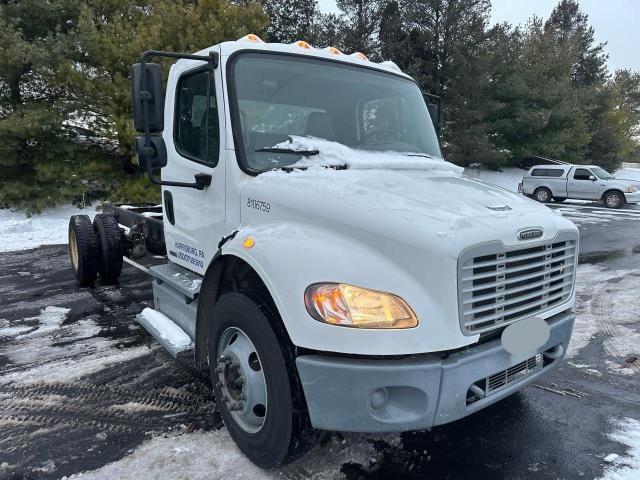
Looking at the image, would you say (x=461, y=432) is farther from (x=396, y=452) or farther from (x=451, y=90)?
Result: (x=451, y=90)

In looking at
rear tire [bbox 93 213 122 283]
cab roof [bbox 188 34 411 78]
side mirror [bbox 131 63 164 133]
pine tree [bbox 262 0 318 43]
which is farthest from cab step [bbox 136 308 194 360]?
pine tree [bbox 262 0 318 43]

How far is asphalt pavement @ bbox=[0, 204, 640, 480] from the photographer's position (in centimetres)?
290

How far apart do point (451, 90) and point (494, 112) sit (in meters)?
3.54

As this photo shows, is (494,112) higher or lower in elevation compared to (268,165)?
higher

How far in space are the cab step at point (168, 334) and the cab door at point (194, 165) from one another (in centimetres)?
50

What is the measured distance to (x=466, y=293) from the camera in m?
2.31

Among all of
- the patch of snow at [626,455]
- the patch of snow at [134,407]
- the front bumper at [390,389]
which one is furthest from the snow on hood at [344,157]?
the patch of snow at [626,455]

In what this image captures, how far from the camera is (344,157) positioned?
10.8ft

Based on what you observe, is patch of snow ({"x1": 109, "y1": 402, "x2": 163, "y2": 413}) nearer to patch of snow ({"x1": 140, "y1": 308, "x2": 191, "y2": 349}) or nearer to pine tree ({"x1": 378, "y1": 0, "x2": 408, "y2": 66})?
patch of snow ({"x1": 140, "y1": 308, "x2": 191, "y2": 349})

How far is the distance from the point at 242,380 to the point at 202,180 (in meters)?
1.45

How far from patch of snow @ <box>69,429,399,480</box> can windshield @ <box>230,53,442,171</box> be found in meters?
1.78

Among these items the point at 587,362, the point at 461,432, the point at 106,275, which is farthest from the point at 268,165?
the point at 106,275

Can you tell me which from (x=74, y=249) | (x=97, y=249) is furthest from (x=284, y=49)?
(x=74, y=249)

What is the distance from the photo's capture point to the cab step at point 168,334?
11.8 ft
